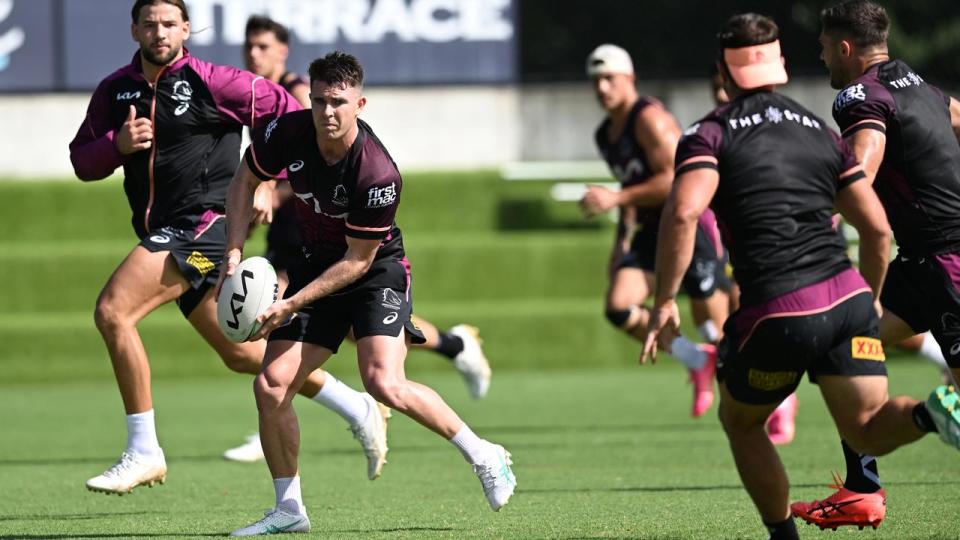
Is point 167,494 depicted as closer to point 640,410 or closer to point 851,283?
point 851,283

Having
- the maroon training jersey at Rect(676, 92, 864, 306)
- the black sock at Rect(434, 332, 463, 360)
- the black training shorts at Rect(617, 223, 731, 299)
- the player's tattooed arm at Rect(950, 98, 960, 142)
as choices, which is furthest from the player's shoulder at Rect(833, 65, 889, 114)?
the black training shorts at Rect(617, 223, 731, 299)

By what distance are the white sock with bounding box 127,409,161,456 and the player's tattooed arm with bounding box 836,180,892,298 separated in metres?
3.06

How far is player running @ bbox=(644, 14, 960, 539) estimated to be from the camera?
4617 millimetres

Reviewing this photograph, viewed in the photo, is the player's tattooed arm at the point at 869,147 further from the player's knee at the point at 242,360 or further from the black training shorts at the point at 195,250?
the player's knee at the point at 242,360

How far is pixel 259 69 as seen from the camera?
Result: 344 inches

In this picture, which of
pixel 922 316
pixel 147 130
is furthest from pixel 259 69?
pixel 922 316

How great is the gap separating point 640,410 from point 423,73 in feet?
22.5

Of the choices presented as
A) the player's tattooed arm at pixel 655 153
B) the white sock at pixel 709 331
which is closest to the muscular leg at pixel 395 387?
the player's tattooed arm at pixel 655 153

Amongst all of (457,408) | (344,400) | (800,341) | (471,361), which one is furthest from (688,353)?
(800,341)

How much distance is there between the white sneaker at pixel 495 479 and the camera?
5.80 metres

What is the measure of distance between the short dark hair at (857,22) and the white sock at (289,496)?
2.64 metres

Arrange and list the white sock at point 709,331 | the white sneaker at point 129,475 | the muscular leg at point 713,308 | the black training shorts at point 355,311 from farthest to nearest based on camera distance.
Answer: the white sock at point 709,331 < the muscular leg at point 713,308 < the white sneaker at point 129,475 < the black training shorts at point 355,311

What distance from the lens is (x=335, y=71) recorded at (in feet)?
17.9

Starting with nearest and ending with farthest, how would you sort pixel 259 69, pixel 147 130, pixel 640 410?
pixel 147 130
pixel 259 69
pixel 640 410
